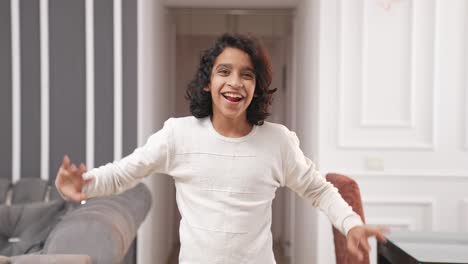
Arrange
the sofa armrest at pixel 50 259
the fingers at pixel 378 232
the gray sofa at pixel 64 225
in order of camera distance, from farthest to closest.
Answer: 1. the gray sofa at pixel 64 225
2. the sofa armrest at pixel 50 259
3. the fingers at pixel 378 232

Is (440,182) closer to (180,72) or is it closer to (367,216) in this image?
(367,216)

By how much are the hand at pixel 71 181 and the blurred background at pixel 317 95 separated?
188 centimetres

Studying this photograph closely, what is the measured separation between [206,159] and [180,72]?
12.4ft

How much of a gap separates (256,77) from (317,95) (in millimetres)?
1704

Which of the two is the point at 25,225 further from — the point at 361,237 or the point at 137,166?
the point at 361,237

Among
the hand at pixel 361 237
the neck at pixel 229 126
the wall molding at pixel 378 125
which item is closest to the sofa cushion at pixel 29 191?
the wall molding at pixel 378 125

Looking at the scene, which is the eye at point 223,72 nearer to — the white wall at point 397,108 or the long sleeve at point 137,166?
the long sleeve at point 137,166

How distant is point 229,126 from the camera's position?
1493mm

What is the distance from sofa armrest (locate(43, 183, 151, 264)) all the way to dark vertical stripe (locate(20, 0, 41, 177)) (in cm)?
113

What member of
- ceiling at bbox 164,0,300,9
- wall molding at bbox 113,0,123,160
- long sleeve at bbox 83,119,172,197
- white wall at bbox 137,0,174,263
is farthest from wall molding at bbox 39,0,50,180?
long sleeve at bbox 83,119,172,197

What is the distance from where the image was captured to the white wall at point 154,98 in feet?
10.9

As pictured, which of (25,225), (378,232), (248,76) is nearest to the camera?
(378,232)

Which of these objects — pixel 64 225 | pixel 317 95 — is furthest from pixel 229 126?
pixel 317 95

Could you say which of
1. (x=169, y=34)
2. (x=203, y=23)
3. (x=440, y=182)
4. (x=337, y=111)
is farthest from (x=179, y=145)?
(x=203, y=23)
